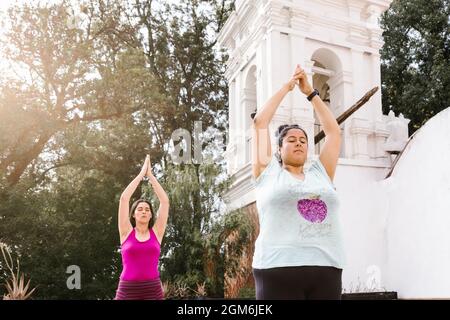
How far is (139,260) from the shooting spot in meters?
3.59

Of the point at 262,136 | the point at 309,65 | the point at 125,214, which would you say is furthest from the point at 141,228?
the point at 309,65

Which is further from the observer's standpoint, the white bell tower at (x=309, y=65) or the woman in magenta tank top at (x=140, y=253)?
the white bell tower at (x=309, y=65)

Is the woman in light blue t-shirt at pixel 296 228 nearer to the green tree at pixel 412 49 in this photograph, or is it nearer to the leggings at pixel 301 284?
the leggings at pixel 301 284

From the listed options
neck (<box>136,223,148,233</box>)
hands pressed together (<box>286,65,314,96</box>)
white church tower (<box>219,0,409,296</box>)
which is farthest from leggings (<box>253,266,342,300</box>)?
white church tower (<box>219,0,409,296</box>)

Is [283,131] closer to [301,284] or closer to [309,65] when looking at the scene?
[301,284]

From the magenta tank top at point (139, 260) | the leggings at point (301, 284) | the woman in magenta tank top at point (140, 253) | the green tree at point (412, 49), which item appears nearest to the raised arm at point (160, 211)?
the woman in magenta tank top at point (140, 253)

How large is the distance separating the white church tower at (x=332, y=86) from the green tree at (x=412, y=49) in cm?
496

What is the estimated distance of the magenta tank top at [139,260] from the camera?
3551 millimetres

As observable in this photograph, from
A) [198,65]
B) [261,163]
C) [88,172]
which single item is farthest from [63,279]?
[261,163]

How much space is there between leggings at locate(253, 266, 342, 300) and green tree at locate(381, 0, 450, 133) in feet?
50.7

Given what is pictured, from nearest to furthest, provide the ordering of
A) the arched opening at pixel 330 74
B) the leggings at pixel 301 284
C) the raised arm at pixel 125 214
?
the leggings at pixel 301 284
the raised arm at pixel 125 214
the arched opening at pixel 330 74

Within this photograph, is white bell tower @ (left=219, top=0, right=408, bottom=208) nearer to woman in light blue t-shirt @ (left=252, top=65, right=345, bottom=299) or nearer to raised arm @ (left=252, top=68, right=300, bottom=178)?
raised arm @ (left=252, top=68, right=300, bottom=178)

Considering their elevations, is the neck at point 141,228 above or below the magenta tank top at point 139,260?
above

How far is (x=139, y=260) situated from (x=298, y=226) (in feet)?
5.10
